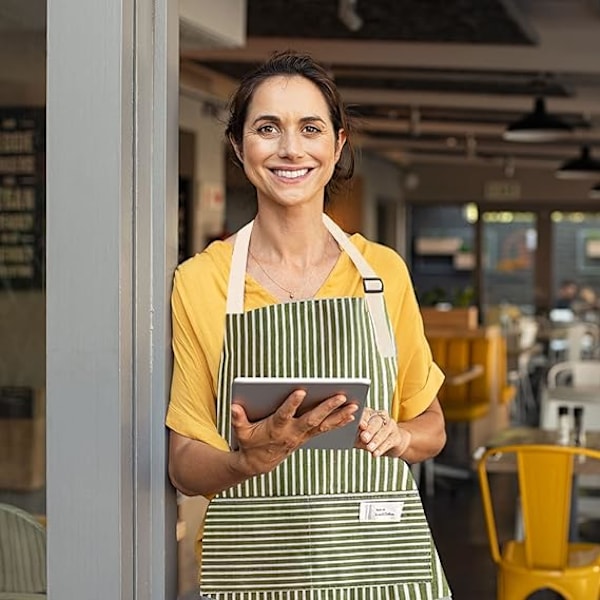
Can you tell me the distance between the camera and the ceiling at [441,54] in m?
7.50

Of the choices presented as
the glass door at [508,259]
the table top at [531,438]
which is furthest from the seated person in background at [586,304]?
the table top at [531,438]

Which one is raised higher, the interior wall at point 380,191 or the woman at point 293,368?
the interior wall at point 380,191

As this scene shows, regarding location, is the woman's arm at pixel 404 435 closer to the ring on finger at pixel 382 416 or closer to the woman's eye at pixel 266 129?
the ring on finger at pixel 382 416

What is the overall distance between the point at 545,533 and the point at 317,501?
249cm

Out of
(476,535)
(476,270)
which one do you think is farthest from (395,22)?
(476,270)

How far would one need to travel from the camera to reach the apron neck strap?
6.84 feet

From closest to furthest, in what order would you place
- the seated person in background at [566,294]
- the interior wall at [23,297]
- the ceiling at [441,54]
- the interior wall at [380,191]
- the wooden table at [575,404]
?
the interior wall at [23,297], the wooden table at [575,404], the ceiling at [441,54], the interior wall at [380,191], the seated person in background at [566,294]

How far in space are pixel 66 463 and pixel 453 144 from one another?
1439cm

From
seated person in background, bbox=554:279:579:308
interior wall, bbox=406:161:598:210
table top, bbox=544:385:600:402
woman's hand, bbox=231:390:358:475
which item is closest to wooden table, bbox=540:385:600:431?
table top, bbox=544:385:600:402

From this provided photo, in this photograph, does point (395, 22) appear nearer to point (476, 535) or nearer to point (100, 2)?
point (476, 535)

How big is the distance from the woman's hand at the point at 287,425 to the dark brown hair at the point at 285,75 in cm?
55

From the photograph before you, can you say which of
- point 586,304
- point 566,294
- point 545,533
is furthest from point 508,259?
point 545,533

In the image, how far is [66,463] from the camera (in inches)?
81.9

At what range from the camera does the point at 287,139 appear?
207 centimetres
